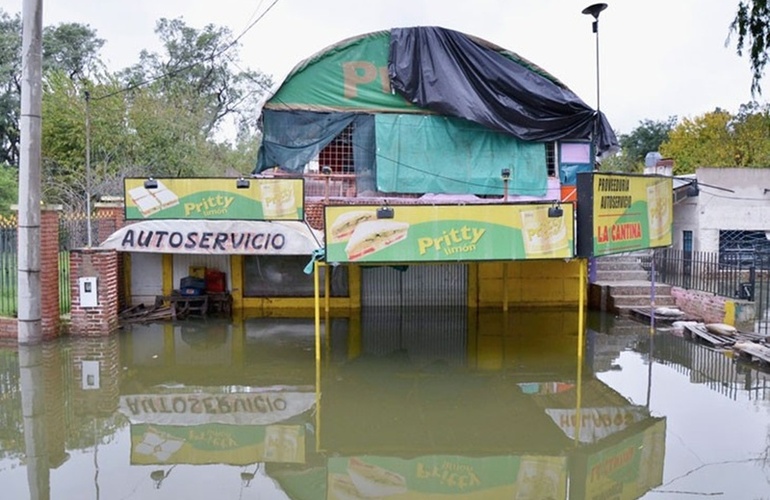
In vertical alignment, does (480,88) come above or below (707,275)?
above

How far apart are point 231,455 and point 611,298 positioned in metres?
11.1

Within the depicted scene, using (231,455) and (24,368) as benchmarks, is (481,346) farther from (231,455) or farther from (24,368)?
(24,368)

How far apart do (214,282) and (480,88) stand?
8.26 metres

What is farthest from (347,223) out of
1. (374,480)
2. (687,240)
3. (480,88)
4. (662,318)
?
(687,240)

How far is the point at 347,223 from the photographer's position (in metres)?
8.69

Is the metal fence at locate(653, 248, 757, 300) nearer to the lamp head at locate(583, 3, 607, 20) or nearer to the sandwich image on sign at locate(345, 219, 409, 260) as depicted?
the lamp head at locate(583, 3, 607, 20)

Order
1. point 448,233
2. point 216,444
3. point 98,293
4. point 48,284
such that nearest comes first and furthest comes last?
point 216,444 < point 448,233 < point 48,284 < point 98,293

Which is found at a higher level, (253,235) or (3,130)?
(3,130)

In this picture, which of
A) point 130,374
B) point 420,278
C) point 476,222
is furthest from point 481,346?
point 130,374

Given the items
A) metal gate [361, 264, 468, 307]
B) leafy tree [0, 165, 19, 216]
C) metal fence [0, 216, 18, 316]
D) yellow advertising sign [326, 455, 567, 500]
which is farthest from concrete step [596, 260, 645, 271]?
leafy tree [0, 165, 19, 216]

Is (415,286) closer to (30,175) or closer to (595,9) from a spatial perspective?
(595,9)

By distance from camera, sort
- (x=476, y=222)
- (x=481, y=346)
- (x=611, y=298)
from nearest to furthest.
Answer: (x=476, y=222) → (x=481, y=346) → (x=611, y=298)

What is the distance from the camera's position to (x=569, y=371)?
9.47 metres

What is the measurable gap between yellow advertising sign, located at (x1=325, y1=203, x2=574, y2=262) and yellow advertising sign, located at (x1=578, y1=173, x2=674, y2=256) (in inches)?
11.4
